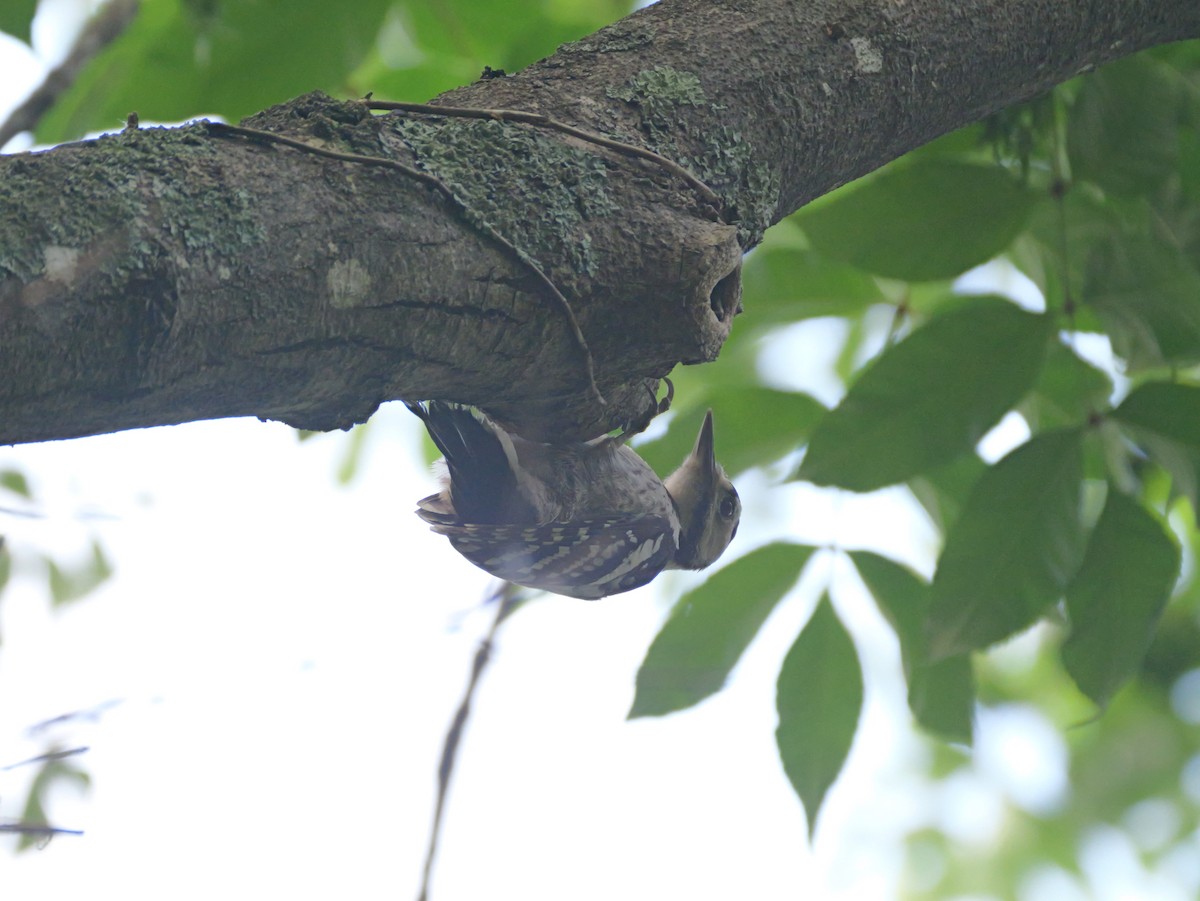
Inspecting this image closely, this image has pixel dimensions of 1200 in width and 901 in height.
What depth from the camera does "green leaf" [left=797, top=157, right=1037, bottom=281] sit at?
2.30m

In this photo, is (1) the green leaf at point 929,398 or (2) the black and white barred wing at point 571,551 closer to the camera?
(1) the green leaf at point 929,398

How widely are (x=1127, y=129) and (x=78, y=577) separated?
3.36 metres

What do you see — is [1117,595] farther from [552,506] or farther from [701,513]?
[701,513]

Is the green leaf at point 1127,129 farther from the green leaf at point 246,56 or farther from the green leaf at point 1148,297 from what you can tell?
the green leaf at point 246,56

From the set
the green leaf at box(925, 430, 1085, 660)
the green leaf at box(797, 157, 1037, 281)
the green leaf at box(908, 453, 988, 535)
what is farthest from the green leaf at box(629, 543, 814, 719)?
the green leaf at box(797, 157, 1037, 281)

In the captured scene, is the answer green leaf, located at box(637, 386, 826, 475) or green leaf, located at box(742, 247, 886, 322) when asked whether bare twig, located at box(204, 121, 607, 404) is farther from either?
green leaf, located at box(742, 247, 886, 322)

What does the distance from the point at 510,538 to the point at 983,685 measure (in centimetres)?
508

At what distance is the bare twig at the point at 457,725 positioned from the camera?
2.29 meters

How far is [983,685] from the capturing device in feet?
21.5

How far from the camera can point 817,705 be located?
2.49 metres

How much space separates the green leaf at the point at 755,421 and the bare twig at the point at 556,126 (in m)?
1.19

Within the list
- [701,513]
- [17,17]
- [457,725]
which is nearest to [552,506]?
[457,725]

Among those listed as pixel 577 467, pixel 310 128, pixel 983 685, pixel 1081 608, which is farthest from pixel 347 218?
pixel 983 685

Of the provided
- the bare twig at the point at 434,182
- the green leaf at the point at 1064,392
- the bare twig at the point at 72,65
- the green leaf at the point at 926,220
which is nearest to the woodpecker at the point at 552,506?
the green leaf at the point at 926,220
